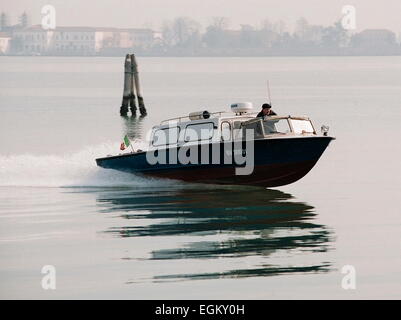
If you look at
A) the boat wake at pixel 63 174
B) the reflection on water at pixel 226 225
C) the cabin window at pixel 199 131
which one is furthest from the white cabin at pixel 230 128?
the boat wake at pixel 63 174

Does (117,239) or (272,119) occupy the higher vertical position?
(272,119)

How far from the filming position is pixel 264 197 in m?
35.0

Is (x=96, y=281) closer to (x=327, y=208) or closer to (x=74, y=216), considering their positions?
(x=74, y=216)

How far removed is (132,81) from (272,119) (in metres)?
41.5

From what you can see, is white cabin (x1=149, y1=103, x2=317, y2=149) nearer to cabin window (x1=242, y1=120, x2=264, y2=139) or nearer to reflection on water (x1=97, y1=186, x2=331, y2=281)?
cabin window (x1=242, y1=120, x2=264, y2=139)

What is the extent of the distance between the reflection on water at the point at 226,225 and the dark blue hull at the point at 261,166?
477 millimetres

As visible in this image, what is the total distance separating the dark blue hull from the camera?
34562mm

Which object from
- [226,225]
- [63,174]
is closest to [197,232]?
[226,225]

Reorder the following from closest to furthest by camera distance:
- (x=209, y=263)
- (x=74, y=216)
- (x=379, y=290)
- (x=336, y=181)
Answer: (x=379, y=290) → (x=209, y=263) → (x=74, y=216) → (x=336, y=181)

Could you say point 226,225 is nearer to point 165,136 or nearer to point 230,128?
point 230,128

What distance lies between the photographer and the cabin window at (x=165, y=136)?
3556 cm

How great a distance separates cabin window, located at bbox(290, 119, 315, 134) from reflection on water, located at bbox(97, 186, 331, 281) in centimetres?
218

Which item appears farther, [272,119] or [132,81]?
[132,81]
